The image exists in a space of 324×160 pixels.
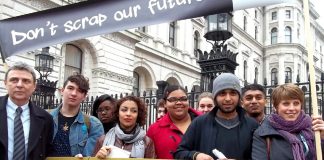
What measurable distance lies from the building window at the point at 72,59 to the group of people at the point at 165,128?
53.1ft

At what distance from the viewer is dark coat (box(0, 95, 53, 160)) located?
3.62m

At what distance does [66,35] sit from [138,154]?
128 cm

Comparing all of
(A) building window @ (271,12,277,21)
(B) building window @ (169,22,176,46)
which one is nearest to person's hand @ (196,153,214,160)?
(B) building window @ (169,22,176,46)

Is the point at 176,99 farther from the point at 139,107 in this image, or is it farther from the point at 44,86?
the point at 44,86

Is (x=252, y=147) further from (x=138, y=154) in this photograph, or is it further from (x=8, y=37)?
(x=8, y=37)

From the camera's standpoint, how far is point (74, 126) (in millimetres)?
4285

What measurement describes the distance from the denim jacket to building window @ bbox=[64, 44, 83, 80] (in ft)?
52.9

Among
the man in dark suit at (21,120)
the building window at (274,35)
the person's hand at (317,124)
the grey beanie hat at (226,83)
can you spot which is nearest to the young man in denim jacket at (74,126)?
the man in dark suit at (21,120)

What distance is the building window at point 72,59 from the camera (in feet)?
66.7

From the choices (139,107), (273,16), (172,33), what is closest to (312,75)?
(139,107)

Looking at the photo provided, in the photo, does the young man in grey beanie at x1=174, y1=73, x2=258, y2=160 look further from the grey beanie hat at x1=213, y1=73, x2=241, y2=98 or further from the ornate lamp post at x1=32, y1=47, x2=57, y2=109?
the ornate lamp post at x1=32, y1=47, x2=57, y2=109

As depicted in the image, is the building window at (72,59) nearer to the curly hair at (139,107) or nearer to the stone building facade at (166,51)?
the stone building facade at (166,51)

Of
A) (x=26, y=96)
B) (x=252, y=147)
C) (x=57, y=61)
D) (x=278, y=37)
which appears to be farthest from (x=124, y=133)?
(x=278, y=37)

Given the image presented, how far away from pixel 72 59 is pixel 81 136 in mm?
16830
